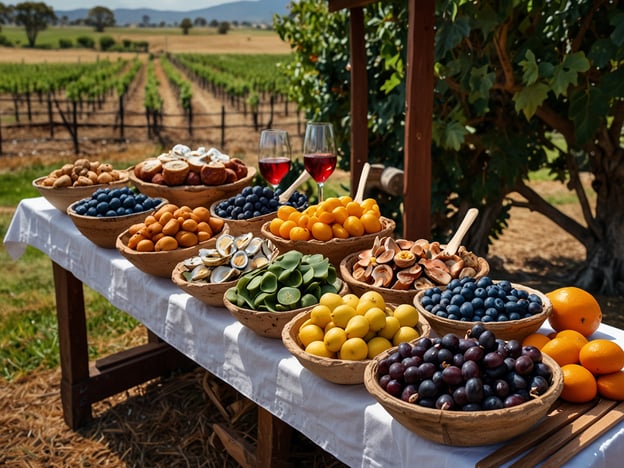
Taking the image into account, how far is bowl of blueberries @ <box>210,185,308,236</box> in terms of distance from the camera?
259 cm

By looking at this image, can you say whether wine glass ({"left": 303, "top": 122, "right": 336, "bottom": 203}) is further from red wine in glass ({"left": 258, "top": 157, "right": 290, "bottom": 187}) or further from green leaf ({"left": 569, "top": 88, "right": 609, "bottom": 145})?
green leaf ({"left": 569, "top": 88, "right": 609, "bottom": 145})

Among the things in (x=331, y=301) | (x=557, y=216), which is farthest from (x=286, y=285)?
(x=557, y=216)

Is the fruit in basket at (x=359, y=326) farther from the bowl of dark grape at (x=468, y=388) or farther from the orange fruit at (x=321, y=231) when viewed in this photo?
the orange fruit at (x=321, y=231)

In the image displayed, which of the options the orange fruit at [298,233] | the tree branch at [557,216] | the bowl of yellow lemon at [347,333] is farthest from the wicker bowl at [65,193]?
the tree branch at [557,216]

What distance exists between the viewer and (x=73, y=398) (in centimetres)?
344

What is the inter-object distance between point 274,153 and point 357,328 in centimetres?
128

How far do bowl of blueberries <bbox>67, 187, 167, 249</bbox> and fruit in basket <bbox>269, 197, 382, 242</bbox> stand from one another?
2.34 feet

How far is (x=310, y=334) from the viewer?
A: 5.20ft

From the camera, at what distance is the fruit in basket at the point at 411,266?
73.6 inches

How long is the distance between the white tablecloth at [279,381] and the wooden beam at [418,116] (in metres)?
1.00

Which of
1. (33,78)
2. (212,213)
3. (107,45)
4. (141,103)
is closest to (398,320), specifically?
(212,213)

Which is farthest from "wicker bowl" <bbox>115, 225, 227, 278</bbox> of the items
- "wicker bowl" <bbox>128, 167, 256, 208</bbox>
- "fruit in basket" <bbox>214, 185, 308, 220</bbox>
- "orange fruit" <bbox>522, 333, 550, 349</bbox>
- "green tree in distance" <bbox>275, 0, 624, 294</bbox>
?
"green tree in distance" <bbox>275, 0, 624, 294</bbox>

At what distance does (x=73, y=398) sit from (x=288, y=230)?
6.39ft

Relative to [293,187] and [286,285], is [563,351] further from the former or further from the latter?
[293,187]
